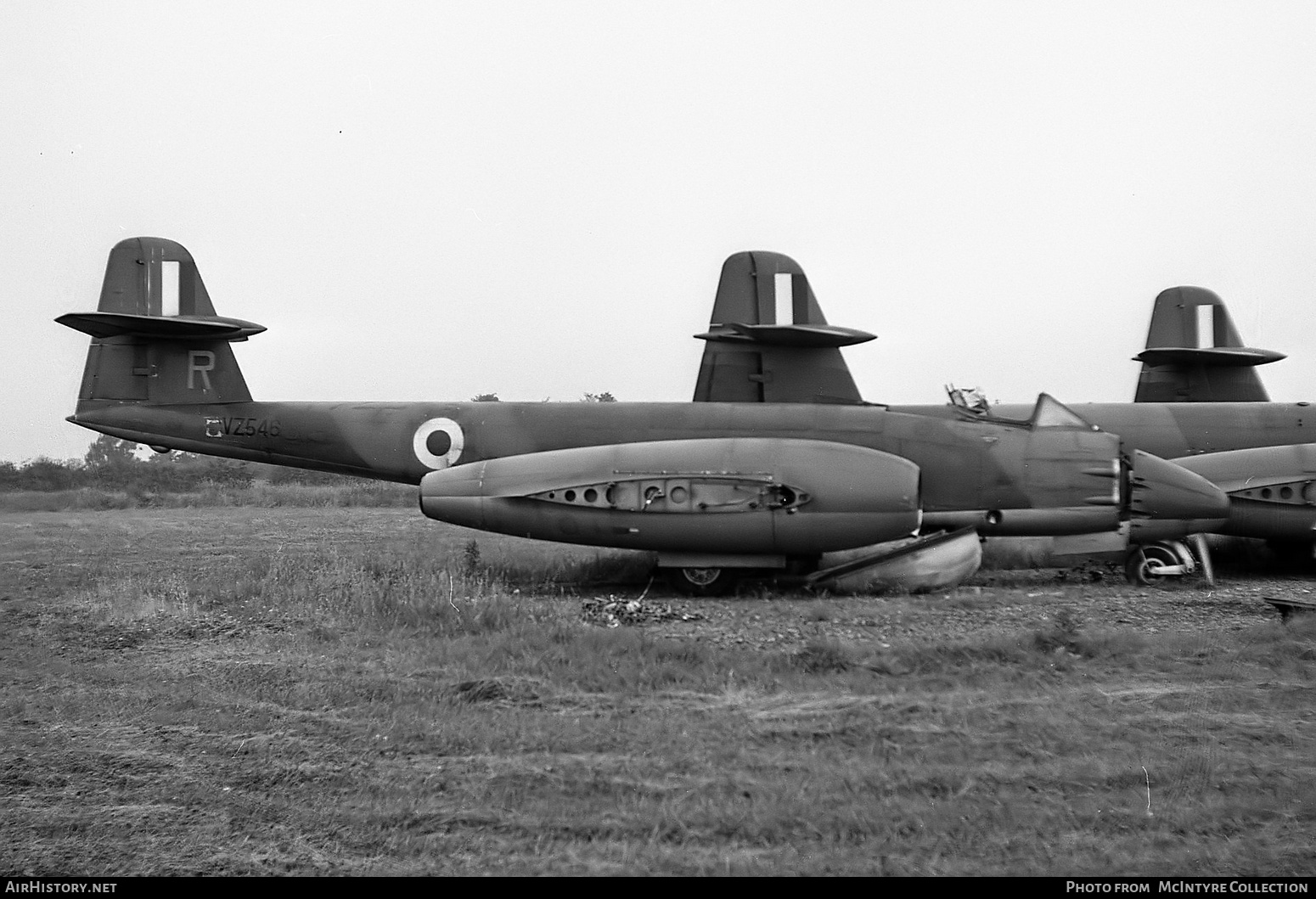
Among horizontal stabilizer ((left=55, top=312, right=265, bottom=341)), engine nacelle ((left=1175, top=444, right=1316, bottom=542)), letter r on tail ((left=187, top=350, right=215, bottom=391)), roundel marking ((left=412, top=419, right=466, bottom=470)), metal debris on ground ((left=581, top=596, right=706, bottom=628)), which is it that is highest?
horizontal stabilizer ((left=55, top=312, right=265, bottom=341))

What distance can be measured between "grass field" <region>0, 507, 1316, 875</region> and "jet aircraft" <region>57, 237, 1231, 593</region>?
1.44m

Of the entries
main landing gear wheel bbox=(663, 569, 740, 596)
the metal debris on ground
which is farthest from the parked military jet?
the metal debris on ground

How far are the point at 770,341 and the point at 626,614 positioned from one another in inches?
202

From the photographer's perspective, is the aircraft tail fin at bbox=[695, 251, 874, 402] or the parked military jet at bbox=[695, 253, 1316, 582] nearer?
the parked military jet at bbox=[695, 253, 1316, 582]

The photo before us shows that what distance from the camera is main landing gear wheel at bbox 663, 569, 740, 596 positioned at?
1127 centimetres

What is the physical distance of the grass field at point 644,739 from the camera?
4.16 meters

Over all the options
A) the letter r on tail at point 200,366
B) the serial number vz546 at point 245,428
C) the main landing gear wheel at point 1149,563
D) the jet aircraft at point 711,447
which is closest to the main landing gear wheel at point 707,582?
the jet aircraft at point 711,447

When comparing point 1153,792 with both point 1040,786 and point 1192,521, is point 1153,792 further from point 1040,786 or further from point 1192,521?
point 1192,521

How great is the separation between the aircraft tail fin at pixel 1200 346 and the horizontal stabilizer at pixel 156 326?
13.4m

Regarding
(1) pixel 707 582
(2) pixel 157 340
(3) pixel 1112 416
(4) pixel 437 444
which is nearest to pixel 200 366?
(2) pixel 157 340

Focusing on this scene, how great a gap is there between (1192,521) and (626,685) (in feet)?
27.9

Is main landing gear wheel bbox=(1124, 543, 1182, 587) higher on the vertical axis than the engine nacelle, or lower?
lower

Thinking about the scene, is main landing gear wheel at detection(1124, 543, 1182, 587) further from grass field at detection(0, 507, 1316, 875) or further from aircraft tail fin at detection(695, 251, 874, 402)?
aircraft tail fin at detection(695, 251, 874, 402)

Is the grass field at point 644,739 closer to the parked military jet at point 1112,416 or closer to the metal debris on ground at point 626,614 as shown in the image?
the metal debris on ground at point 626,614
